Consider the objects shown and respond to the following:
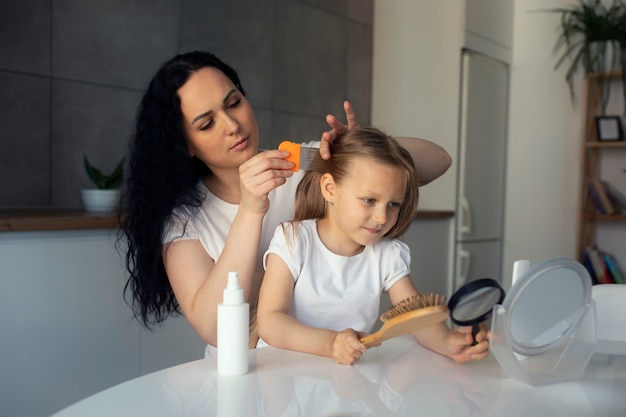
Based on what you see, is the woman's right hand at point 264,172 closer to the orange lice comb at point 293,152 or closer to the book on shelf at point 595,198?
the orange lice comb at point 293,152

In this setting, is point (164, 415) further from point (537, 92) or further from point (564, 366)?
point (537, 92)

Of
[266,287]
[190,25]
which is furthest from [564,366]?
[190,25]

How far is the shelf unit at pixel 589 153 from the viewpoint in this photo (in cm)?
361

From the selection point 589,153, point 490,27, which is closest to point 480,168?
point 589,153

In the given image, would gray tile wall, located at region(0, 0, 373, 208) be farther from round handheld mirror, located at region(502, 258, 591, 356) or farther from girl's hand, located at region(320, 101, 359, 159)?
round handheld mirror, located at region(502, 258, 591, 356)

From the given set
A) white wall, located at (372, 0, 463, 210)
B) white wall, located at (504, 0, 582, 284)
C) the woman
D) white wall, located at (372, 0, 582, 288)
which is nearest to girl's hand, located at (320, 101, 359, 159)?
the woman

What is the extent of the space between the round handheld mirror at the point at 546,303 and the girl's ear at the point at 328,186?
0.47 meters

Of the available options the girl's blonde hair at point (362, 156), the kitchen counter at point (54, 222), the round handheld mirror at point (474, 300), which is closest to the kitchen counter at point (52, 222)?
the kitchen counter at point (54, 222)

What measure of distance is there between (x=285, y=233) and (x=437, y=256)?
7.82ft

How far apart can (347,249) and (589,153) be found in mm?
2941

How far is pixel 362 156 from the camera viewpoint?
3.88ft

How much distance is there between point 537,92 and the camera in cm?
393

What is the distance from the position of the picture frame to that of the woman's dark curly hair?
288 centimetres

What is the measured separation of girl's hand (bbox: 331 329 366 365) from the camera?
941 mm
